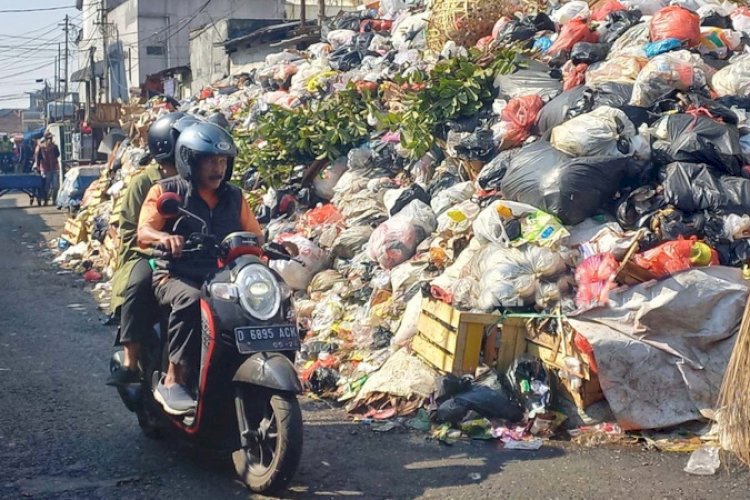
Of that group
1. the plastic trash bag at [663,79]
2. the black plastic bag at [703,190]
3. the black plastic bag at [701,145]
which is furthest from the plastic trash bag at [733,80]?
the black plastic bag at [703,190]

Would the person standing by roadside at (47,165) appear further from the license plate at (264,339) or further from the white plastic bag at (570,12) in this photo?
the license plate at (264,339)

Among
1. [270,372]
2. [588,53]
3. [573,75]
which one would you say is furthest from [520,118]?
[270,372]

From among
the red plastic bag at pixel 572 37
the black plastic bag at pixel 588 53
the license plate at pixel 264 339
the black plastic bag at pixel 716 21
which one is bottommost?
the license plate at pixel 264 339

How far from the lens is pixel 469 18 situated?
35.1 feet

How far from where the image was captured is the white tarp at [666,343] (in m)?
5.47

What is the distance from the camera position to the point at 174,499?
4.43 m

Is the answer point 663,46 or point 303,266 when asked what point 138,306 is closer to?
point 303,266

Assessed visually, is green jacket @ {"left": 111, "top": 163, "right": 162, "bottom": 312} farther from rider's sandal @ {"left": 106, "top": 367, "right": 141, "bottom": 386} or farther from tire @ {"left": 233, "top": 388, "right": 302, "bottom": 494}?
tire @ {"left": 233, "top": 388, "right": 302, "bottom": 494}

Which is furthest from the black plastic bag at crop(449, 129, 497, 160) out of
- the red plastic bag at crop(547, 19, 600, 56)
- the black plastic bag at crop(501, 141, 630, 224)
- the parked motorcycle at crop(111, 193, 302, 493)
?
the parked motorcycle at crop(111, 193, 302, 493)

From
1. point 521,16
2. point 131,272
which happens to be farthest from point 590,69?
point 131,272

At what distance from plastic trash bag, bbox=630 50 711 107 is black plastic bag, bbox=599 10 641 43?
1499mm

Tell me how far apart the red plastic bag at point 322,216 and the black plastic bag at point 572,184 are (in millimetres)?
2585

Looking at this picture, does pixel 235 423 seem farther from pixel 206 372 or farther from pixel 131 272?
pixel 131 272

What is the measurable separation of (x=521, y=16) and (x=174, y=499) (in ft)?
24.7
